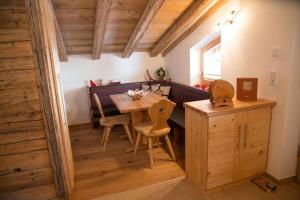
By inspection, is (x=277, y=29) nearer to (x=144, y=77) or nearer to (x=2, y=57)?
(x=2, y=57)

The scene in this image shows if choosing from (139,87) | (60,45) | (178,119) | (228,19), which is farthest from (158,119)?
(60,45)

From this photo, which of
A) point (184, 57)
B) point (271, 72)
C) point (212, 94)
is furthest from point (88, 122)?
point (271, 72)

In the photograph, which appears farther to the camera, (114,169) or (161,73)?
(161,73)

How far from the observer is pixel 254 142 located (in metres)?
2.25

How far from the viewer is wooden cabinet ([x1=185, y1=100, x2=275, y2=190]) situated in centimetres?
→ 205

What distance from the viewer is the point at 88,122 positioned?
15.2 ft

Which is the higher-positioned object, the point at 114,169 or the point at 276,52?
the point at 276,52

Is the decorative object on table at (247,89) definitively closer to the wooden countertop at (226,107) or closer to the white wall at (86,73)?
the wooden countertop at (226,107)

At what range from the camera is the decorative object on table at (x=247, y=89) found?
7.45ft

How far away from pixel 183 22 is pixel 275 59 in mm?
1619

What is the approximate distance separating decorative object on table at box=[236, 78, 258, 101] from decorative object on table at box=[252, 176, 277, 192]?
93 cm

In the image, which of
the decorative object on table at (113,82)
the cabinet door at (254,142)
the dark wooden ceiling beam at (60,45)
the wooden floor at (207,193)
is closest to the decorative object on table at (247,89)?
the cabinet door at (254,142)

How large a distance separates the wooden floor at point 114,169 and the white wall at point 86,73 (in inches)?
42.6

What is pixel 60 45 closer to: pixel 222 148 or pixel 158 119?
pixel 158 119
